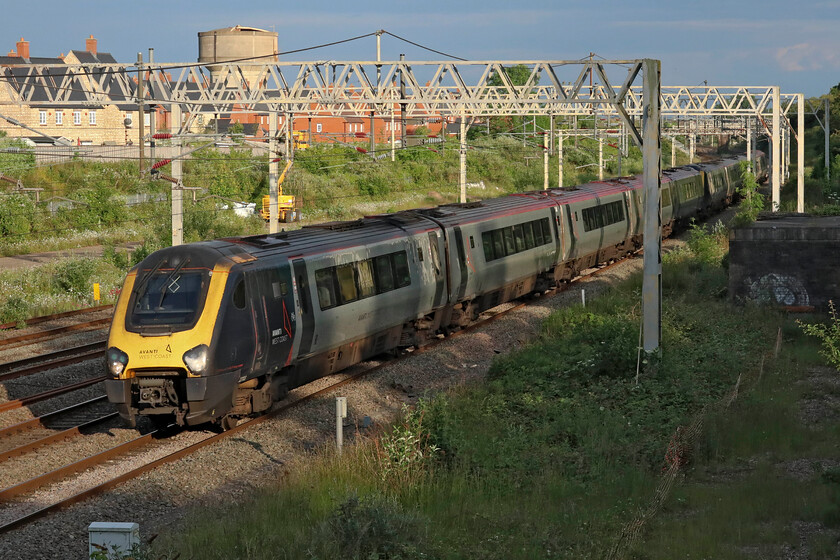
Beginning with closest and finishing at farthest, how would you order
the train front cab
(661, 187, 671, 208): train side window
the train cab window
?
the train front cab < the train cab window < (661, 187, 671, 208): train side window

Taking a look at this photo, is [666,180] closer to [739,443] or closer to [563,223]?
[563,223]

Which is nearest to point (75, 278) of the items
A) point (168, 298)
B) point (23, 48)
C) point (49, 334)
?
point (49, 334)

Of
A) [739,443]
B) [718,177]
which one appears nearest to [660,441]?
[739,443]

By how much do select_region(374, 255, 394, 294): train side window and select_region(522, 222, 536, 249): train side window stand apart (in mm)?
7030

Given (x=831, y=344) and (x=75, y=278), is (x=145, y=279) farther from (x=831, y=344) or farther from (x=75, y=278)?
(x=75, y=278)

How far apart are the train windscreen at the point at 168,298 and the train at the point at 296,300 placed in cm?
2

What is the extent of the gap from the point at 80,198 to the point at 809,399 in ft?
132

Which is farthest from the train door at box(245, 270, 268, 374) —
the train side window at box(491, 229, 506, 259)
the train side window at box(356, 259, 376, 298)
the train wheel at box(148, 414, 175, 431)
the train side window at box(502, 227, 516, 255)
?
the train side window at box(502, 227, 516, 255)

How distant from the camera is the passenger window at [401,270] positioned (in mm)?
18078

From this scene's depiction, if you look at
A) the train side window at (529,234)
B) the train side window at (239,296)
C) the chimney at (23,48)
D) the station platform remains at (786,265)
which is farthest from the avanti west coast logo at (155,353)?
the chimney at (23,48)

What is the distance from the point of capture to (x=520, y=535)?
9281 millimetres

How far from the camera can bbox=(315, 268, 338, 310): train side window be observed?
15570 mm

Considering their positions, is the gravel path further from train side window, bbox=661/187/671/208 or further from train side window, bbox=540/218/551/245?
train side window, bbox=661/187/671/208

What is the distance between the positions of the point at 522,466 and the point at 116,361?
555 cm
